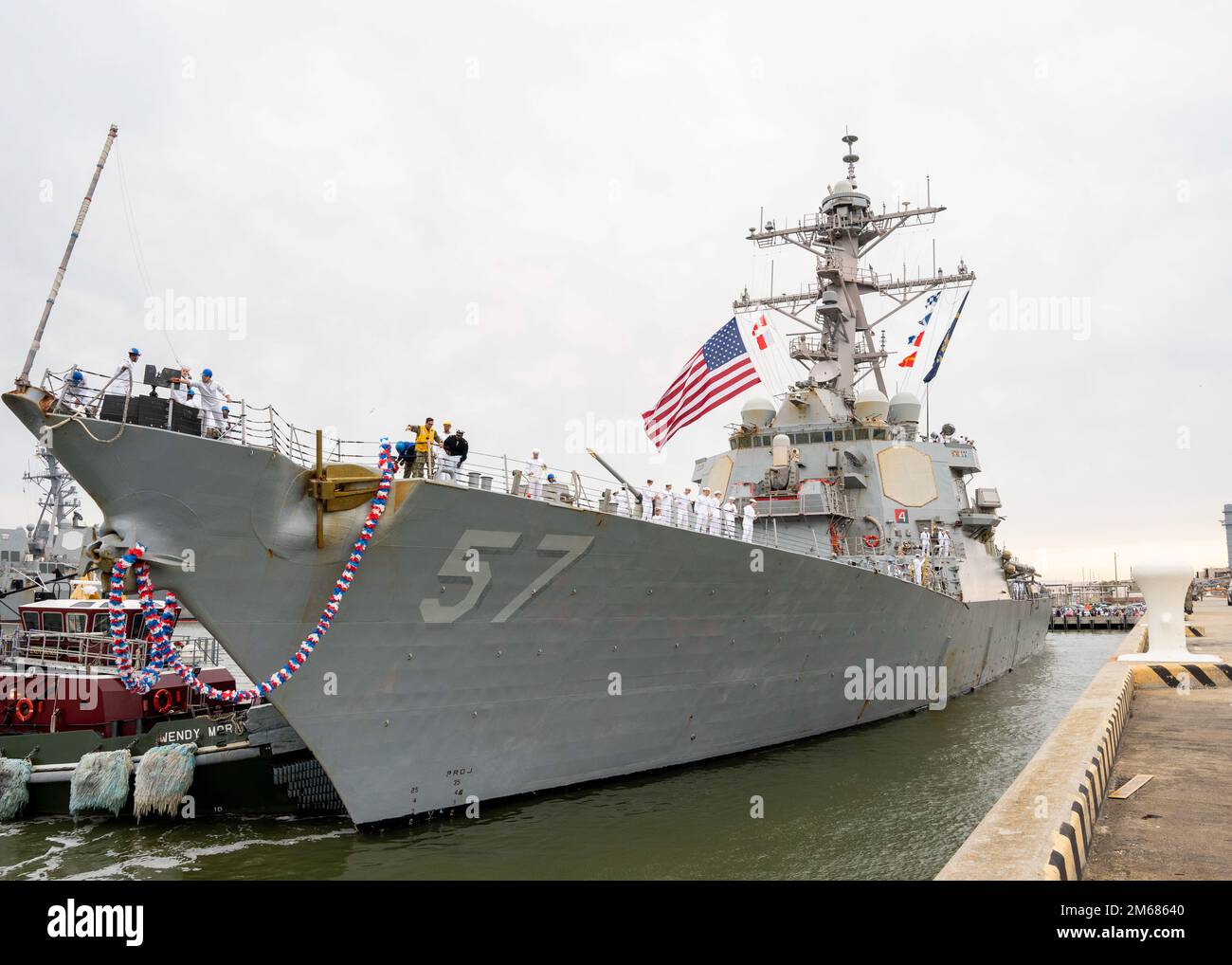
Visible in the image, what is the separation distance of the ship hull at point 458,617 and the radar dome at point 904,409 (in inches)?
404

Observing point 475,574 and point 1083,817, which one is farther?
point 475,574

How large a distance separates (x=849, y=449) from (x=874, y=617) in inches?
204

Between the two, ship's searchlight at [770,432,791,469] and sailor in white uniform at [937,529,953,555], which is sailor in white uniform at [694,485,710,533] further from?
sailor in white uniform at [937,529,953,555]

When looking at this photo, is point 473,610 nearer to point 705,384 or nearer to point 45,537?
point 705,384

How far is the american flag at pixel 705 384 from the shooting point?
42.6 ft

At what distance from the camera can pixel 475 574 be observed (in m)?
8.92

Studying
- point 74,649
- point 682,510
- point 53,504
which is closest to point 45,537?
point 53,504

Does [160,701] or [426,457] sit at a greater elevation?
[426,457]

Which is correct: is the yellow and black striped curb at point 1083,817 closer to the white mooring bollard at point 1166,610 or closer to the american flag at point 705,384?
the white mooring bollard at point 1166,610

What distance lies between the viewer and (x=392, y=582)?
8.56 metres

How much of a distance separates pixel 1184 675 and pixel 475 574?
919 centimetres


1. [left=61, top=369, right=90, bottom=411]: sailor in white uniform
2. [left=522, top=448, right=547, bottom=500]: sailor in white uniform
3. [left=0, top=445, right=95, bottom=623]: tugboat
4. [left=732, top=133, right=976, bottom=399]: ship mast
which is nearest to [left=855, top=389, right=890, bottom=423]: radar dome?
[left=732, top=133, right=976, bottom=399]: ship mast

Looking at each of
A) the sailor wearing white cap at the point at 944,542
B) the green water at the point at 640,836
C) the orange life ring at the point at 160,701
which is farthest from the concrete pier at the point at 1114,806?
the orange life ring at the point at 160,701
